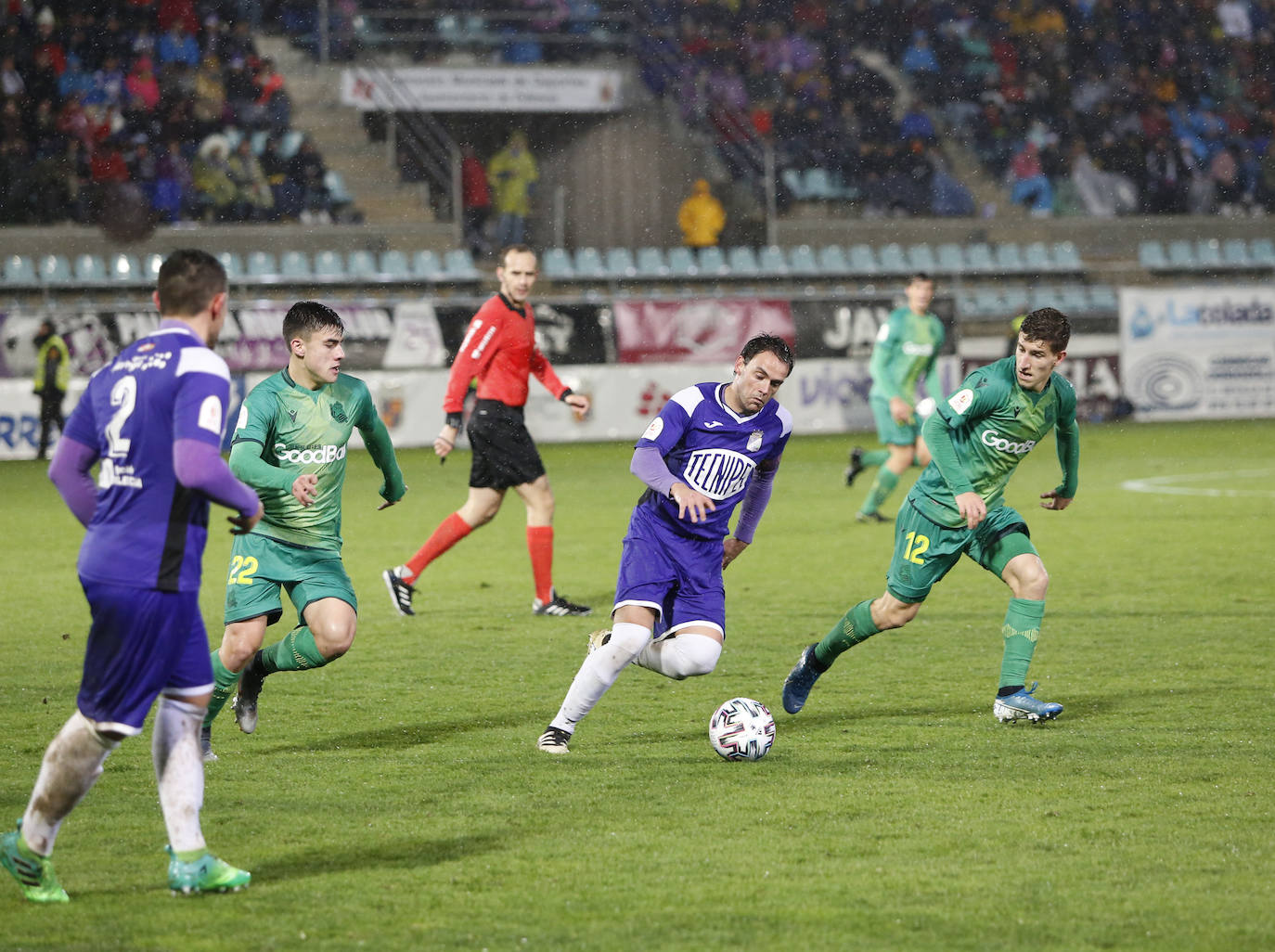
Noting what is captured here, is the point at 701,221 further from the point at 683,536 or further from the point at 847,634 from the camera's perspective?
the point at 683,536

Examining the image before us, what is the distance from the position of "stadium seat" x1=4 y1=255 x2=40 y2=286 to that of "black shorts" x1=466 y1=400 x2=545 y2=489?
14872mm

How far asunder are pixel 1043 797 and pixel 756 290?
67.2 feet

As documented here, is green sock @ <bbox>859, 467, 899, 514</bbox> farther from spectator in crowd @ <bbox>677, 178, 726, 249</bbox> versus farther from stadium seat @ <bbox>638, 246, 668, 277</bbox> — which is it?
spectator in crowd @ <bbox>677, 178, 726, 249</bbox>

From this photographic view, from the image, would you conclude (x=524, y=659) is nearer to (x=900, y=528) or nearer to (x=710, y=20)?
(x=900, y=528)

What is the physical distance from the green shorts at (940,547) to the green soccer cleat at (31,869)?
3645 millimetres

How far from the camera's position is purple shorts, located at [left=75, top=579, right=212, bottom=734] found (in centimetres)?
404

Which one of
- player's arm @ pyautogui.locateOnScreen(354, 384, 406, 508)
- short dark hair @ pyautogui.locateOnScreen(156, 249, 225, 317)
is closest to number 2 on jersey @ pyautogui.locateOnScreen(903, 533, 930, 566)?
player's arm @ pyautogui.locateOnScreen(354, 384, 406, 508)

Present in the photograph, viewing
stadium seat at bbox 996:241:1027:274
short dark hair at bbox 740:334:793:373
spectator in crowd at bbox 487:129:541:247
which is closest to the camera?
short dark hair at bbox 740:334:793:373

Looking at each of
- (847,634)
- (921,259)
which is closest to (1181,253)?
(921,259)

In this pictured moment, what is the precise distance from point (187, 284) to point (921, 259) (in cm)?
2402

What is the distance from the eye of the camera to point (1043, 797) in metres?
5.22

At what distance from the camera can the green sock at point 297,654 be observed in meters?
5.91

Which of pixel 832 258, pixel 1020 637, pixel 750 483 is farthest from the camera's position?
pixel 832 258

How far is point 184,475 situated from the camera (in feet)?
13.0
